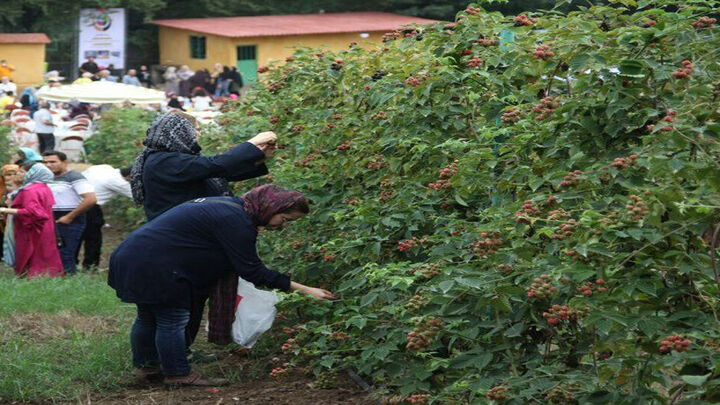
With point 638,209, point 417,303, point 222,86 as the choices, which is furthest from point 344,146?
point 222,86

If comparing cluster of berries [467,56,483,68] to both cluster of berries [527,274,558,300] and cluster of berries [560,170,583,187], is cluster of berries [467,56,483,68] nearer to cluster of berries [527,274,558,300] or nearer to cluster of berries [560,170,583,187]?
cluster of berries [560,170,583,187]

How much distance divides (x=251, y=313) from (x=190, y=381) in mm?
489

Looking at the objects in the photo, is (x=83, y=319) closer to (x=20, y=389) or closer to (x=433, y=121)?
(x=20, y=389)

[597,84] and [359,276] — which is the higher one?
[597,84]

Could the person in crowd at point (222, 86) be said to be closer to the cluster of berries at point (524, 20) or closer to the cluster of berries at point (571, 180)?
the cluster of berries at point (524, 20)

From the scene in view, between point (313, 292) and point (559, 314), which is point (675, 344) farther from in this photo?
point (313, 292)

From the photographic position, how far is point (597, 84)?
4.91 metres

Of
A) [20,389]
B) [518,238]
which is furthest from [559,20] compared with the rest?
[20,389]

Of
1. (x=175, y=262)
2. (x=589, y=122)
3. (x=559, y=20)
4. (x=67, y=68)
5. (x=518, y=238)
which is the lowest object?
(x=67, y=68)

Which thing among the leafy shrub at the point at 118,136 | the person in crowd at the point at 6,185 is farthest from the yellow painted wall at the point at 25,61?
the person in crowd at the point at 6,185

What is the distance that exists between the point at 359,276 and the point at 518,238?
1453mm

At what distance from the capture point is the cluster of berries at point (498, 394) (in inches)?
172

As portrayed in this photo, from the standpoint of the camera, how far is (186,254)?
616cm

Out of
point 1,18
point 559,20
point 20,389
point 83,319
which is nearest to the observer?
point 559,20
